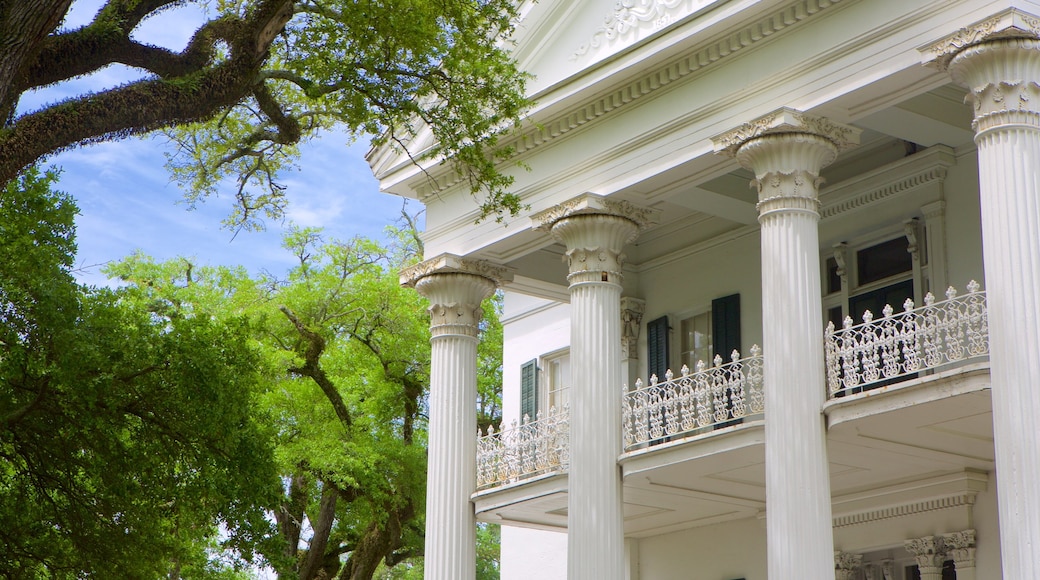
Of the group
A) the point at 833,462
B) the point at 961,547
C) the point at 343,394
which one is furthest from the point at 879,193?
the point at 343,394

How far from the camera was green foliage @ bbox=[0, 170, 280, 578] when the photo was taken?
1226 cm

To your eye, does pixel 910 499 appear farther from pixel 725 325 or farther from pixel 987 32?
pixel 987 32

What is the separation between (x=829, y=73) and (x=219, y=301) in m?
20.8

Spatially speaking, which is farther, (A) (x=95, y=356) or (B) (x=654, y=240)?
(B) (x=654, y=240)

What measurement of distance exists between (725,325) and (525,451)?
3555mm

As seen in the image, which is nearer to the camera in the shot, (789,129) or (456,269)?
(789,129)

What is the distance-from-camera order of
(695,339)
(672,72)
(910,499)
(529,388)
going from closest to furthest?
1. (672,72)
2. (910,499)
3. (695,339)
4. (529,388)

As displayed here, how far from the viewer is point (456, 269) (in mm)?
19391

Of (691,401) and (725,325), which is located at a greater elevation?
(725,325)

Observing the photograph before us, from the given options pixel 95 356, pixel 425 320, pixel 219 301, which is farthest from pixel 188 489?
pixel 219 301

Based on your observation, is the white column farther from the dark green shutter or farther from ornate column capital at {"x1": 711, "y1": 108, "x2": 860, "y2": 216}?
ornate column capital at {"x1": 711, "y1": 108, "x2": 860, "y2": 216}

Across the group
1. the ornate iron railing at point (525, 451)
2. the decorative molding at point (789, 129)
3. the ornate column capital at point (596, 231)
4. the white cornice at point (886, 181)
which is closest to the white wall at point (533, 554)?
the ornate iron railing at point (525, 451)

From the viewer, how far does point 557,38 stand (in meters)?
18.1

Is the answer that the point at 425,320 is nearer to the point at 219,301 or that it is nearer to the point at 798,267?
the point at 219,301
